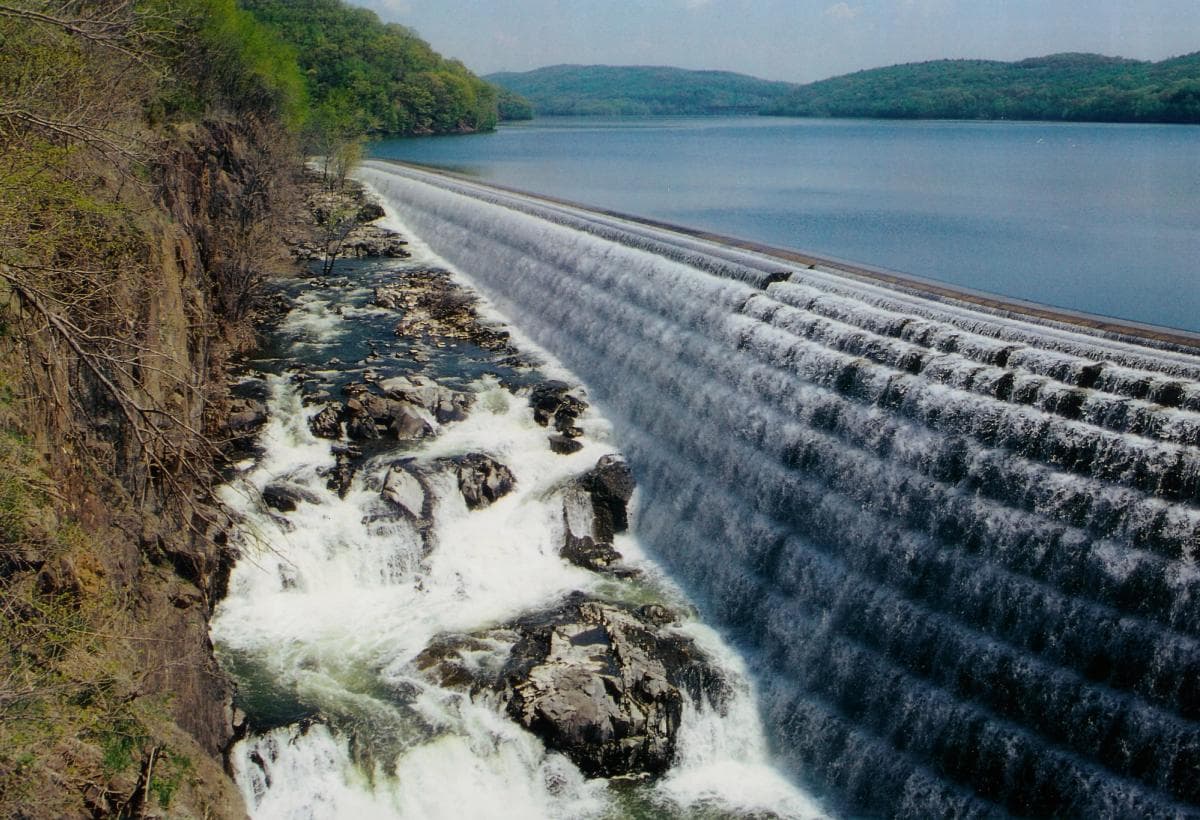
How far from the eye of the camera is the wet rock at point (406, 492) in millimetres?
18891

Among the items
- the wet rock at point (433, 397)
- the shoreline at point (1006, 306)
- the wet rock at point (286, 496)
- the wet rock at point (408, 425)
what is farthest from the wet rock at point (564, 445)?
the shoreline at point (1006, 306)

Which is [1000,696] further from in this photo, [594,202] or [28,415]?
[594,202]

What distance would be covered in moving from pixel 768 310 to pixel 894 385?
5.03m

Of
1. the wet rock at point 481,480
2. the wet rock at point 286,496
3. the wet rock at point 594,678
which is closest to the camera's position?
the wet rock at point 594,678

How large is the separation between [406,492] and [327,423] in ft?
12.8

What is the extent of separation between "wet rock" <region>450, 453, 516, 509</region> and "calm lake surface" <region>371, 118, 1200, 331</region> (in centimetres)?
1617

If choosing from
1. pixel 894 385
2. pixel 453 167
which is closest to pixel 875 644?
pixel 894 385

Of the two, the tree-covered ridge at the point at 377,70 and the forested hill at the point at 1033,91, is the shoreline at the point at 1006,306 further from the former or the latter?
the forested hill at the point at 1033,91

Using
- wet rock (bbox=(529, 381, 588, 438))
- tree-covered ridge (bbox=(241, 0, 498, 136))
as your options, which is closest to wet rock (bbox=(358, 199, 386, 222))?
wet rock (bbox=(529, 381, 588, 438))

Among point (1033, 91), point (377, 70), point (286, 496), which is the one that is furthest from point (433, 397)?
point (1033, 91)

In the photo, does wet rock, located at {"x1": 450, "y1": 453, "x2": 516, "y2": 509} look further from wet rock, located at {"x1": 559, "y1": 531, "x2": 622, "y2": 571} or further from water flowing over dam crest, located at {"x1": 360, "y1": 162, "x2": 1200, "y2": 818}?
water flowing over dam crest, located at {"x1": 360, "y1": 162, "x2": 1200, "y2": 818}

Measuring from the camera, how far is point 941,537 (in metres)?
14.4

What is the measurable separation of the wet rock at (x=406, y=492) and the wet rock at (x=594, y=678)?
3.74 m

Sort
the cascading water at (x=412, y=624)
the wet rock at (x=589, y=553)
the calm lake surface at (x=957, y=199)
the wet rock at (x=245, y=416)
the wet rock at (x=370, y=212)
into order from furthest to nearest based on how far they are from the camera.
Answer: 1. the wet rock at (x=370, y=212)
2. the calm lake surface at (x=957, y=199)
3. the wet rock at (x=245, y=416)
4. the wet rock at (x=589, y=553)
5. the cascading water at (x=412, y=624)
